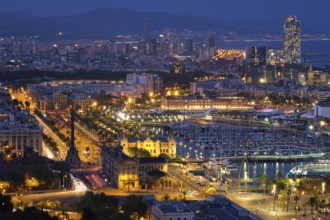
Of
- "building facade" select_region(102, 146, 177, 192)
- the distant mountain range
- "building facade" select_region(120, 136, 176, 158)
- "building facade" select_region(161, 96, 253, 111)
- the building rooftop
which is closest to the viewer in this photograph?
"building facade" select_region(102, 146, 177, 192)

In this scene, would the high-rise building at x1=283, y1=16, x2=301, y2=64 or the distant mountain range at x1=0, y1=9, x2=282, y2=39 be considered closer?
the high-rise building at x1=283, y1=16, x2=301, y2=64

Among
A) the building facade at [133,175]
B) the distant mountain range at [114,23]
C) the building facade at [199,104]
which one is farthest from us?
the distant mountain range at [114,23]

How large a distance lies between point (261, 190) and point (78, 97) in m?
16.8

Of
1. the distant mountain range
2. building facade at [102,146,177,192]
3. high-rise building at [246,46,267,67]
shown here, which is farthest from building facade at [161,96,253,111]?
the distant mountain range

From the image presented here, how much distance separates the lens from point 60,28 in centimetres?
10081

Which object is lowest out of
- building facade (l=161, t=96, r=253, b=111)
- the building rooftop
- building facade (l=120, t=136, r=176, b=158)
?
building facade (l=161, t=96, r=253, b=111)

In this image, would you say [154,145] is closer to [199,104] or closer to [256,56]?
[199,104]

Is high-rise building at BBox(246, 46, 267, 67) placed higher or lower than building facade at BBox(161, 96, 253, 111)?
higher

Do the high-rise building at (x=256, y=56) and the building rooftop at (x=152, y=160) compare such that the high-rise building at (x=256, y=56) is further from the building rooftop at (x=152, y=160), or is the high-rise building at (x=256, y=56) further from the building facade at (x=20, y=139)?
the building rooftop at (x=152, y=160)

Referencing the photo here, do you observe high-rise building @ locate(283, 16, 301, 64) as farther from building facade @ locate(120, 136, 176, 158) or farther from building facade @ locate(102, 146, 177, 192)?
building facade @ locate(102, 146, 177, 192)

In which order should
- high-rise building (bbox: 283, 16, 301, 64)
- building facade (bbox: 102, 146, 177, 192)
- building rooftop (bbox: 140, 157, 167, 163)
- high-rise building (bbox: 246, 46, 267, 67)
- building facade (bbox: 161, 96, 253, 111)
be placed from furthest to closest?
high-rise building (bbox: 283, 16, 301, 64), high-rise building (bbox: 246, 46, 267, 67), building facade (bbox: 161, 96, 253, 111), building rooftop (bbox: 140, 157, 167, 163), building facade (bbox: 102, 146, 177, 192)

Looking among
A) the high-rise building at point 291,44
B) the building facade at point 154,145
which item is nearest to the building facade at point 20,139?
the building facade at point 154,145

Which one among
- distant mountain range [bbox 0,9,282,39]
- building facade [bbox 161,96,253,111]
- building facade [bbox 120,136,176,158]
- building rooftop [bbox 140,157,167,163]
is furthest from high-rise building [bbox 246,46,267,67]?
distant mountain range [bbox 0,9,282,39]

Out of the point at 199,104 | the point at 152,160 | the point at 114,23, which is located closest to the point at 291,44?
the point at 199,104
